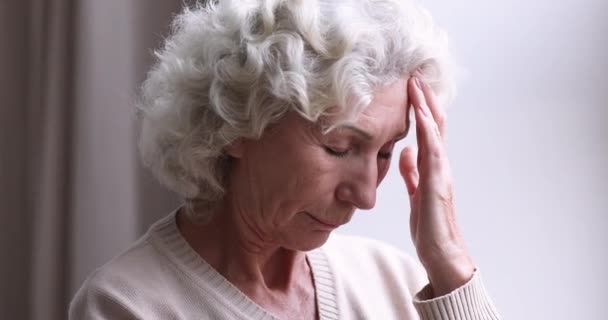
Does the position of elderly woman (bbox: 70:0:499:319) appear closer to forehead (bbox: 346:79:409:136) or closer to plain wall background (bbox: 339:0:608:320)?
forehead (bbox: 346:79:409:136)

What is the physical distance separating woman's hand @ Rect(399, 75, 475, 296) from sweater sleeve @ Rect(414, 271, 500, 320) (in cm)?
2

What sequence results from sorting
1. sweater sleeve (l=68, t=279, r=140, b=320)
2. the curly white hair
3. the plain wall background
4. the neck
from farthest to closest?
the plain wall background, the neck, sweater sleeve (l=68, t=279, r=140, b=320), the curly white hair

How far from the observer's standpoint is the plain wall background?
1.90 meters

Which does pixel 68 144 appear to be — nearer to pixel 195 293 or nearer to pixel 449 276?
pixel 195 293

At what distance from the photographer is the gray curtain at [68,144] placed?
6.38 feet

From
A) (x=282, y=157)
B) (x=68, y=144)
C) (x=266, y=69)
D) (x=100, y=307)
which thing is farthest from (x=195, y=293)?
(x=68, y=144)

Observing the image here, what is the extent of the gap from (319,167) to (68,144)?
781 mm

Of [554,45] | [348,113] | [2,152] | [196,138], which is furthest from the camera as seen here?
[2,152]

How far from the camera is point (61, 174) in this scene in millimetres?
1997

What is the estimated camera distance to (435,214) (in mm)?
1516

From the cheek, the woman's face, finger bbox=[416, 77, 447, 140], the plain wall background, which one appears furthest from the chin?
the plain wall background

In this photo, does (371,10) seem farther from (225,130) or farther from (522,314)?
(522,314)

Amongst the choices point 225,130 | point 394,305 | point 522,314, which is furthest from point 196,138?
point 522,314

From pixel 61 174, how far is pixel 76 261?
20cm
